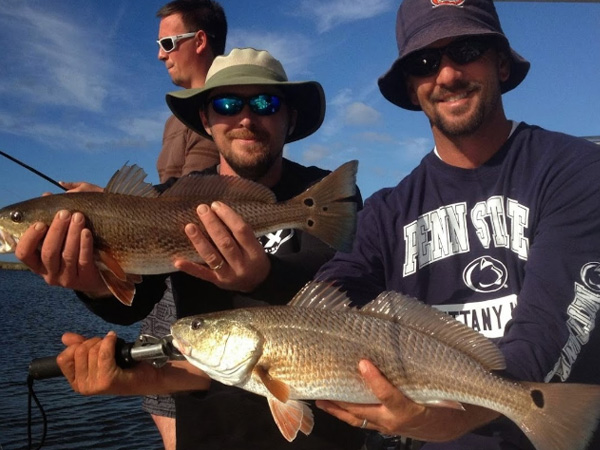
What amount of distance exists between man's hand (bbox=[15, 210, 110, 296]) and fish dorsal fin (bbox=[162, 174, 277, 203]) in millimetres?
634

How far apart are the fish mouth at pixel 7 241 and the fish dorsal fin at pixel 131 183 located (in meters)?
0.69

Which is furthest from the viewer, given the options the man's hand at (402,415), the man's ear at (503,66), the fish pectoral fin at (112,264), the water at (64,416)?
the water at (64,416)

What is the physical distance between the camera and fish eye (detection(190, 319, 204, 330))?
10.5 ft

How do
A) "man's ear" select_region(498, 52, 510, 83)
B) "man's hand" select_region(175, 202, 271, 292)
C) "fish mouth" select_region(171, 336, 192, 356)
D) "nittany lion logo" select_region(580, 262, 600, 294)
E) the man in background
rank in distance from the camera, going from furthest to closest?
1. the man in background
2. "man's ear" select_region(498, 52, 510, 83)
3. "man's hand" select_region(175, 202, 271, 292)
4. "fish mouth" select_region(171, 336, 192, 356)
5. "nittany lion logo" select_region(580, 262, 600, 294)

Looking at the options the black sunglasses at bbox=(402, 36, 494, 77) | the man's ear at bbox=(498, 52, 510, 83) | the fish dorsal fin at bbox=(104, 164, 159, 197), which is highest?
the man's ear at bbox=(498, 52, 510, 83)

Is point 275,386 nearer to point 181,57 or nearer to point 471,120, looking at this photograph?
point 471,120

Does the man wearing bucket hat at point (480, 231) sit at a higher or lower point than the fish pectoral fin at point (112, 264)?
higher

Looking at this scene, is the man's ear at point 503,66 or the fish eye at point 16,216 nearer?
the fish eye at point 16,216

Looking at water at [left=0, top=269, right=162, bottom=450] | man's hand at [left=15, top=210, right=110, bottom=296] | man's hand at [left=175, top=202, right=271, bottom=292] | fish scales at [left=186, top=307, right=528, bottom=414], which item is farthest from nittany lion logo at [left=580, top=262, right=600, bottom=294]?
water at [left=0, top=269, right=162, bottom=450]

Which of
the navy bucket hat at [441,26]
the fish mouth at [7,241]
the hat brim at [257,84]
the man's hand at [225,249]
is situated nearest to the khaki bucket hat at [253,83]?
the hat brim at [257,84]

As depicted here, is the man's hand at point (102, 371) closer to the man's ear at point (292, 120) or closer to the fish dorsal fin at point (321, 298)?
the fish dorsal fin at point (321, 298)

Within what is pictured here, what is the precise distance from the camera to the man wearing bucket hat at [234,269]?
3373 mm

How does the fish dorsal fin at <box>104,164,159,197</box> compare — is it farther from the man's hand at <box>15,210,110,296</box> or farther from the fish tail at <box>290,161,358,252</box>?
the fish tail at <box>290,161,358,252</box>

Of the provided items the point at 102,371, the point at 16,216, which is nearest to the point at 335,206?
the point at 102,371
